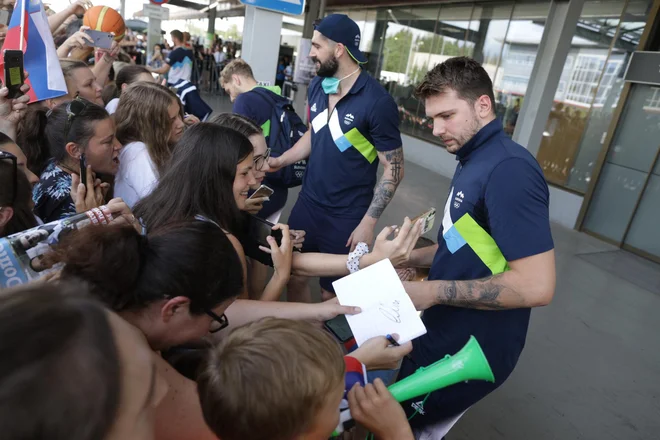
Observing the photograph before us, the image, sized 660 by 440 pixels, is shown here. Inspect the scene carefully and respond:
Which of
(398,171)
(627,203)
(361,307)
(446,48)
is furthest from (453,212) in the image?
(446,48)

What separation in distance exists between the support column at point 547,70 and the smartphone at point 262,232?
6.16 meters

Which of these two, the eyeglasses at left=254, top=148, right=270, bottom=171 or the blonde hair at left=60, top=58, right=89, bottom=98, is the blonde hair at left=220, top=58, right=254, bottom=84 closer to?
the blonde hair at left=60, top=58, right=89, bottom=98

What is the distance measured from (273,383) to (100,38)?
403 centimetres

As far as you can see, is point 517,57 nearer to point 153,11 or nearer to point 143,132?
point 143,132

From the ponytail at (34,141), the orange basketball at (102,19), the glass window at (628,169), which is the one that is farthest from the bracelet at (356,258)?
the glass window at (628,169)

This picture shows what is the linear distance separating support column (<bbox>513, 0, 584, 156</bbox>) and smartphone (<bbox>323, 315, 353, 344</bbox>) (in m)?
6.34

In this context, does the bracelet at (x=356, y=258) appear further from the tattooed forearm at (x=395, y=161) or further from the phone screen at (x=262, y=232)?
the tattooed forearm at (x=395, y=161)

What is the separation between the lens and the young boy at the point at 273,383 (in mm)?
888

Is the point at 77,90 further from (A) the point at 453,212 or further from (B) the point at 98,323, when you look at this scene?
(B) the point at 98,323

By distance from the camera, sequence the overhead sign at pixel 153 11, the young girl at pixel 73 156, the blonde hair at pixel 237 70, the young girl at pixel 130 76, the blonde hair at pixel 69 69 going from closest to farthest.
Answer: the young girl at pixel 73 156
the blonde hair at pixel 69 69
the blonde hair at pixel 237 70
the young girl at pixel 130 76
the overhead sign at pixel 153 11

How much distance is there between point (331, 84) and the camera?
2.89 m

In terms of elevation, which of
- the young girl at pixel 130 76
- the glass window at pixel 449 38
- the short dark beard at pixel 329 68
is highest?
the glass window at pixel 449 38

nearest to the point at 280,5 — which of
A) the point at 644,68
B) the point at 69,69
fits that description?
the point at 69,69

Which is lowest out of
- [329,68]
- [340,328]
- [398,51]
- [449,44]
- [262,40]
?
[340,328]
